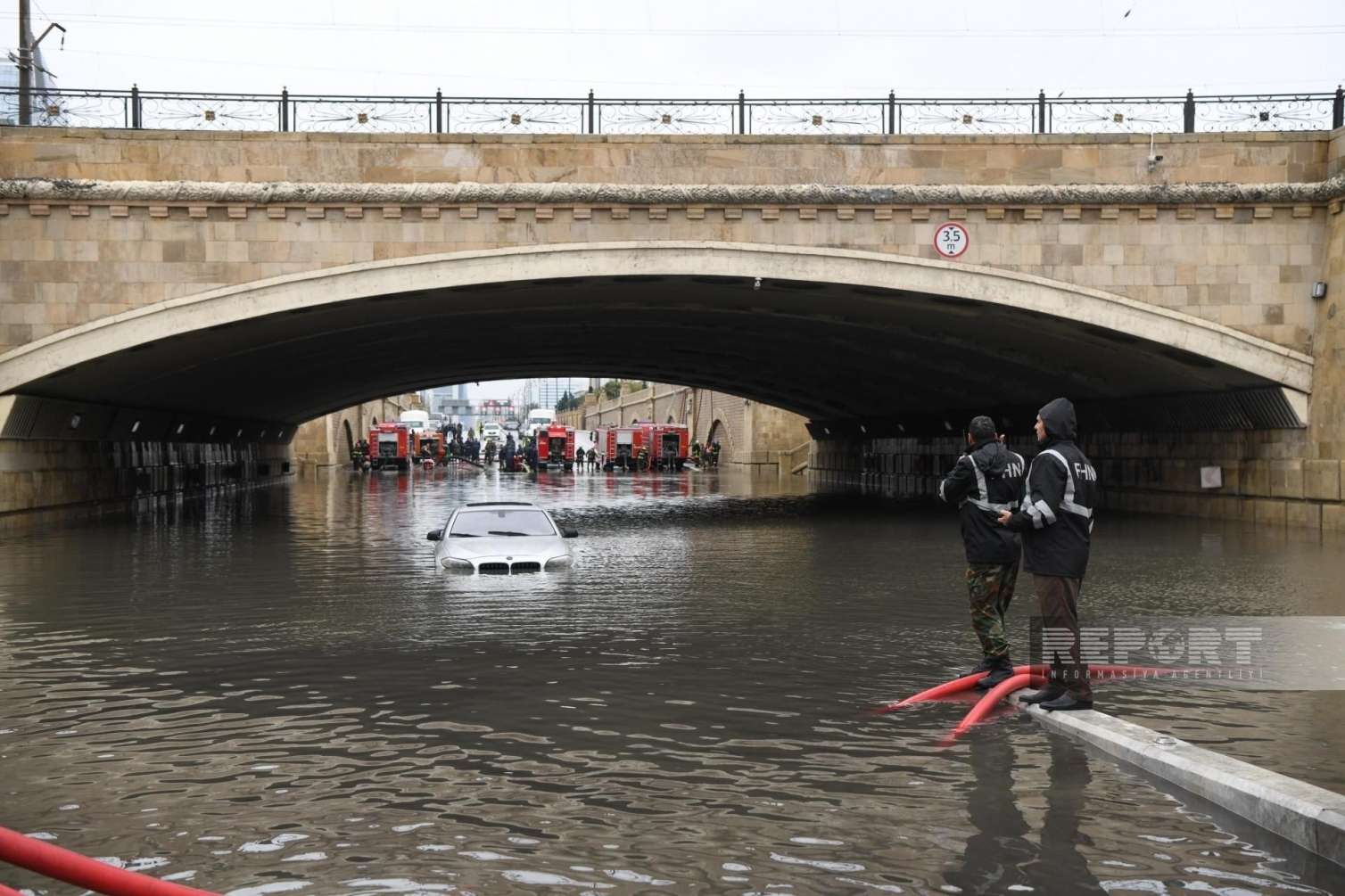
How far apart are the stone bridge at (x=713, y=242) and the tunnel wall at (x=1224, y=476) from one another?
8cm

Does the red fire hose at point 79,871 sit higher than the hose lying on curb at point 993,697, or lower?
higher

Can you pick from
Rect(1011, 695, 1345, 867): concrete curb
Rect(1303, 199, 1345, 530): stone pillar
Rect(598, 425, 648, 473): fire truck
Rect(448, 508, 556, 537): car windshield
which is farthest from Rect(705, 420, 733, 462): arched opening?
Rect(1011, 695, 1345, 867): concrete curb

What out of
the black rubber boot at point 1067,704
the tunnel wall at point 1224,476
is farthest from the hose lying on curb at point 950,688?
the tunnel wall at point 1224,476

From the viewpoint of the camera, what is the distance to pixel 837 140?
23.1m

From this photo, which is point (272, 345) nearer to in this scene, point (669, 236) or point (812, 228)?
point (669, 236)

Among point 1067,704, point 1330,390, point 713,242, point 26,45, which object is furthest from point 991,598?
point 26,45

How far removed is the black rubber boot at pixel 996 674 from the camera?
27.0 feet

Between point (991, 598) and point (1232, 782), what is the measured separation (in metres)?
2.51

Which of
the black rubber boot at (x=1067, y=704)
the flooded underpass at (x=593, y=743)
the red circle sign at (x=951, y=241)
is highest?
the red circle sign at (x=951, y=241)

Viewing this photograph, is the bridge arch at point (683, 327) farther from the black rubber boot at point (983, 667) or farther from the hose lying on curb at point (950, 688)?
the hose lying on curb at point (950, 688)

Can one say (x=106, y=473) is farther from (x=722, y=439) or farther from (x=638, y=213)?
(x=722, y=439)

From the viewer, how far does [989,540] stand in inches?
323

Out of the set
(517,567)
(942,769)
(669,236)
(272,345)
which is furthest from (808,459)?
(942,769)

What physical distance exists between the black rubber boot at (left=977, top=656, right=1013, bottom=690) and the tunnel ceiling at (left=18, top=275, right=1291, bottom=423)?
50.4ft
